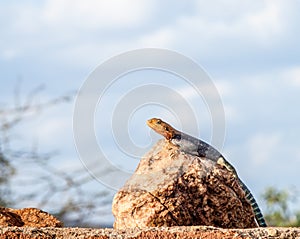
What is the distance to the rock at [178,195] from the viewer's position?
10.2 feet

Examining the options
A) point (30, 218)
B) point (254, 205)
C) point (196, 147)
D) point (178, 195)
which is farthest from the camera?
point (254, 205)

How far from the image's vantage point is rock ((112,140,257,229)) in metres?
3.11

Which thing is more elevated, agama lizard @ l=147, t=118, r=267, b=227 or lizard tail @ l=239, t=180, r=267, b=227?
agama lizard @ l=147, t=118, r=267, b=227

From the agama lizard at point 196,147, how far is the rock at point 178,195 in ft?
0.40

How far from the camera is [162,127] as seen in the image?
12.6 feet

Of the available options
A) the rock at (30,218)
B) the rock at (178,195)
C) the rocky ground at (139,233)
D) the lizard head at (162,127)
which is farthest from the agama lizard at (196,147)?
the rocky ground at (139,233)

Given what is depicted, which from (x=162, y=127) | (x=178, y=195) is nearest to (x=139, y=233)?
(x=178, y=195)

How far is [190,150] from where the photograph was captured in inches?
140

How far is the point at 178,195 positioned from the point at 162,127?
0.76m

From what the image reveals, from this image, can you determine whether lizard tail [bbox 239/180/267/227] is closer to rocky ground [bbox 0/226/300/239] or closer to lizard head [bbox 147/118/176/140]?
lizard head [bbox 147/118/176/140]

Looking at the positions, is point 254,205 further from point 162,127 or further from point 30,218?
point 30,218

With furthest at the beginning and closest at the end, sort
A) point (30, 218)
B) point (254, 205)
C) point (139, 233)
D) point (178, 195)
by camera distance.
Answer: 1. point (254, 205)
2. point (178, 195)
3. point (30, 218)
4. point (139, 233)

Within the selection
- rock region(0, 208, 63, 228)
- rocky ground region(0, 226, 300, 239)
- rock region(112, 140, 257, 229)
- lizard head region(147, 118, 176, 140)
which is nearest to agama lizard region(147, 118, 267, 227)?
lizard head region(147, 118, 176, 140)

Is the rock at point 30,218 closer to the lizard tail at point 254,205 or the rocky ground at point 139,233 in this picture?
the rocky ground at point 139,233
